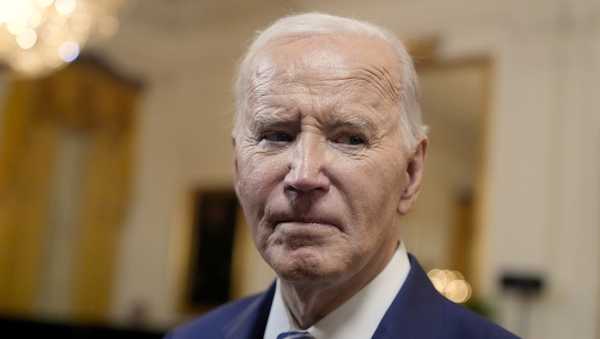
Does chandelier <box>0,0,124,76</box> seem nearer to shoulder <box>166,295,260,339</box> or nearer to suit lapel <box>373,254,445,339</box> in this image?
shoulder <box>166,295,260,339</box>

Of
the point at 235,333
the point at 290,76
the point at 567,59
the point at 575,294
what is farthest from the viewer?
the point at 567,59

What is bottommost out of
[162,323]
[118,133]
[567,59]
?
Result: [162,323]

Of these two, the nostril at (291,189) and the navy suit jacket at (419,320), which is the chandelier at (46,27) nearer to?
the navy suit jacket at (419,320)

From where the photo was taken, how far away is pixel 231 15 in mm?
6488

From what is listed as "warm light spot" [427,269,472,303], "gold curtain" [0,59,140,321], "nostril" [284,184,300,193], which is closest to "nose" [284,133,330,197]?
"nostril" [284,184,300,193]

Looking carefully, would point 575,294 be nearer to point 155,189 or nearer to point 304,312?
point 304,312

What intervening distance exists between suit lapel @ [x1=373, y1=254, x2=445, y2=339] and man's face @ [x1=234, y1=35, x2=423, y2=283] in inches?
4.3

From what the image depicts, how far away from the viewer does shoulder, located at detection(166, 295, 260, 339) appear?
5.07ft

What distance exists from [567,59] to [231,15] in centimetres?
328

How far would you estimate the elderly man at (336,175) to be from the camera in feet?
3.85

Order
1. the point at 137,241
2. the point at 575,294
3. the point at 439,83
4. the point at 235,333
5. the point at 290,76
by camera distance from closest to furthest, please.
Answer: the point at 290,76
the point at 235,333
the point at 575,294
the point at 439,83
the point at 137,241

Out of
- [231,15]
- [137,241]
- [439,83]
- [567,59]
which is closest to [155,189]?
[137,241]

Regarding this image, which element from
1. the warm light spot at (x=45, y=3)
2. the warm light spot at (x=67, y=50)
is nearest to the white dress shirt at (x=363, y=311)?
the warm light spot at (x=45, y=3)

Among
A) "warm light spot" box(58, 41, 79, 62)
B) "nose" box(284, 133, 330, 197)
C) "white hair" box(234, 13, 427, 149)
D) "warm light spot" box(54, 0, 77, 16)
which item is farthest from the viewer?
"warm light spot" box(58, 41, 79, 62)
